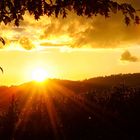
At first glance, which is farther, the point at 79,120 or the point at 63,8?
the point at 79,120

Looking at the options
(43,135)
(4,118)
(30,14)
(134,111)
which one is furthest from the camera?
(4,118)

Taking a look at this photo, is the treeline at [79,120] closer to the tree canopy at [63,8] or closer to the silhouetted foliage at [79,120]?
the silhouetted foliage at [79,120]

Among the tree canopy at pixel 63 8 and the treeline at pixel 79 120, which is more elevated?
the tree canopy at pixel 63 8

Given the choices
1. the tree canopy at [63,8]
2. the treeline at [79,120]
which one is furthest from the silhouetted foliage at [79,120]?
the tree canopy at [63,8]

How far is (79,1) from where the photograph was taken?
12.4 metres

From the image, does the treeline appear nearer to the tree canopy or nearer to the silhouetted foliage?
the silhouetted foliage

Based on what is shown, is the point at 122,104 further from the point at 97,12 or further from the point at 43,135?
the point at 97,12

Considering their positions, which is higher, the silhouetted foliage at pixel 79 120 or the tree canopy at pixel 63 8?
the tree canopy at pixel 63 8

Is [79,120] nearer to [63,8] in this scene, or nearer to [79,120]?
[79,120]

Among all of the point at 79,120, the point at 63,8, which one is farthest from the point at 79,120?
the point at 63,8

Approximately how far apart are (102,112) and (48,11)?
6.93m

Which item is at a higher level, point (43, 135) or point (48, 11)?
point (48, 11)

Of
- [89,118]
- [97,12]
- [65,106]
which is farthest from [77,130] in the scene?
[97,12]

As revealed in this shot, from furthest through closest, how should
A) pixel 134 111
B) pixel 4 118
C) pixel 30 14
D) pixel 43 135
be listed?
pixel 4 118 → pixel 134 111 → pixel 43 135 → pixel 30 14
